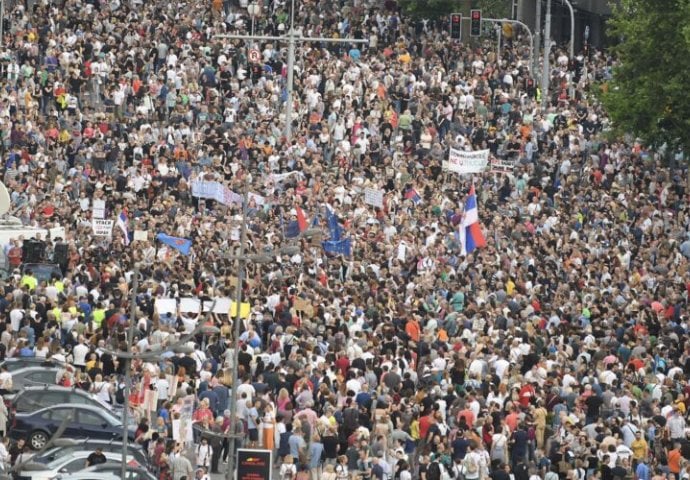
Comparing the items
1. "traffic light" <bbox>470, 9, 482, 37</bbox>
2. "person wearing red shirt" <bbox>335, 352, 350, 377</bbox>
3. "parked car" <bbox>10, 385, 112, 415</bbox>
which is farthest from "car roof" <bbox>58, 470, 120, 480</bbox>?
"traffic light" <bbox>470, 9, 482, 37</bbox>

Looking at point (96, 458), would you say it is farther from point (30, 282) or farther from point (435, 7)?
point (435, 7)

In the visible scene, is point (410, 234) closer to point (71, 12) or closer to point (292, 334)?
point (292, 334)

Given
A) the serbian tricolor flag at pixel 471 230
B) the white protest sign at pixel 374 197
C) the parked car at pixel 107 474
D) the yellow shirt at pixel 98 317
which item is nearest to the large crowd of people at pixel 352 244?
the yellow shirt at pixel 98 317

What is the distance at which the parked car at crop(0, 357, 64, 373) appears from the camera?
39000mm

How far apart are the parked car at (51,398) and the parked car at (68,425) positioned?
20 cm

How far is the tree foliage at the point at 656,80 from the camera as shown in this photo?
179 ft

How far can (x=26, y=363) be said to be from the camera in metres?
39.4

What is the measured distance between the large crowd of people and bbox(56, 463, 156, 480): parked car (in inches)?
38.9

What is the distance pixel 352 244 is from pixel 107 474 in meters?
17.7

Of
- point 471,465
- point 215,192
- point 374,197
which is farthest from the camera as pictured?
point 374,197

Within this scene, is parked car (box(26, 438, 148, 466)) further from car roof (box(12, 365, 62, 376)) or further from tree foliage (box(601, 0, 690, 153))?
tree foliage (box(601, 0, 690, 153))

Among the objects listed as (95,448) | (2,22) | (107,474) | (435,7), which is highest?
(107,474)

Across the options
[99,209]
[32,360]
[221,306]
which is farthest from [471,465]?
[99,209]

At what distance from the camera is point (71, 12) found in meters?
66.2
